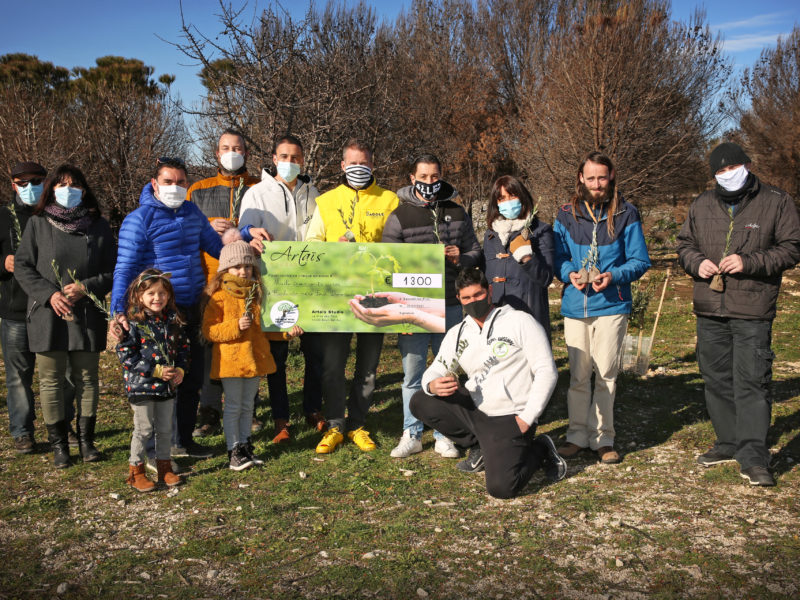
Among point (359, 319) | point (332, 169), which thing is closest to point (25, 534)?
point (359, 319)

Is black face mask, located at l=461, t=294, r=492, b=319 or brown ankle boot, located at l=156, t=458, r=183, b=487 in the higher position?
black face mask, located at l=461, t=294, r=492, b=319

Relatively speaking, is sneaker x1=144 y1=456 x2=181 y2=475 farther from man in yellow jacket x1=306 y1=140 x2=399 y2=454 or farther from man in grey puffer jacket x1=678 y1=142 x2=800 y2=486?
man in grey puffer jacket x1=678 y1=142 x2=800 y2=486

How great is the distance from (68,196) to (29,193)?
2.21ft

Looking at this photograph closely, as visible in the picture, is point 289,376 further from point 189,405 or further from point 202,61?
point 202,61

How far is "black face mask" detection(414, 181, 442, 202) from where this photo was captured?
5.68m

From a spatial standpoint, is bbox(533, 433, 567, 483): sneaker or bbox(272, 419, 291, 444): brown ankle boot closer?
bbox(533, 433, 567, 483): sneaker

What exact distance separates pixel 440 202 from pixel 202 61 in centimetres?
473

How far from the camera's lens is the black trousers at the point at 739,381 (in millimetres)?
5102

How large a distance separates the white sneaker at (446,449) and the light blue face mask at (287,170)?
2.90m

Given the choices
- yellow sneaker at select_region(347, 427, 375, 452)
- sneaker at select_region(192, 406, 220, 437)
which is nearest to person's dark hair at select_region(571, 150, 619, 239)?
yellow sneaker at select_region(347, 427, 375, 452)

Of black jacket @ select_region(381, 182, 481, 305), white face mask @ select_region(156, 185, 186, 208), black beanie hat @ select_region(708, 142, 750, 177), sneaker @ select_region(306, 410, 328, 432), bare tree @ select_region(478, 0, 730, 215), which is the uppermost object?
bare tree @ select_region(478, 0, 730, 215)

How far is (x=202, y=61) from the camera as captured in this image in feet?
28.0

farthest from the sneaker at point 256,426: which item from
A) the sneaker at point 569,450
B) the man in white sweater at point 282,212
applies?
the sneaker at point 569,450

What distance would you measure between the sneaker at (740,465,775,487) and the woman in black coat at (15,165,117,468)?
5519 mm
